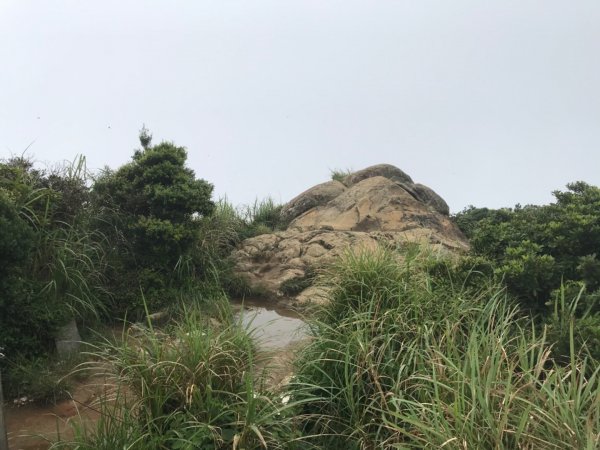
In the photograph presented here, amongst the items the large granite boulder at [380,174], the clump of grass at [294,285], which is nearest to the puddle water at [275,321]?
the clump of grass at [294,285]

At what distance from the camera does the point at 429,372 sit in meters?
3.17

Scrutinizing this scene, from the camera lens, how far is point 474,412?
249 cm

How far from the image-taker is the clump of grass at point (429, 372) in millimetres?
2451

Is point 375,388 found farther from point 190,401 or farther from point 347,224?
point 347,224

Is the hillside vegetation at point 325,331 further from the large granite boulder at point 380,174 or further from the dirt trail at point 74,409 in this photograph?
the large granite boulder at point 380,174

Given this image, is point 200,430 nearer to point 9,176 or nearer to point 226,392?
point 226,392

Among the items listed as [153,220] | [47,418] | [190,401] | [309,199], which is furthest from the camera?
[309,199]

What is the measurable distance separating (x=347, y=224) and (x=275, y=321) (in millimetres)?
3823

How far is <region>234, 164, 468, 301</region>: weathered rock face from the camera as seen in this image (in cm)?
849

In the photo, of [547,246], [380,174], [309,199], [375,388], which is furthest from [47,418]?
[380,174]

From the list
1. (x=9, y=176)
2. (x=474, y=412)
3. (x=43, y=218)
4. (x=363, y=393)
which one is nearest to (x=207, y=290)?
(x=43, y=218)

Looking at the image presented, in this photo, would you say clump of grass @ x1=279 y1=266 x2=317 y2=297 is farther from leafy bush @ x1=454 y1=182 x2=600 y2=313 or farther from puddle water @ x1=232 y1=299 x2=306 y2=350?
leafy bush @ x1=454 y1=182 x2=600 y2=313

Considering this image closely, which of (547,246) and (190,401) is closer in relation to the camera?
(190,401)

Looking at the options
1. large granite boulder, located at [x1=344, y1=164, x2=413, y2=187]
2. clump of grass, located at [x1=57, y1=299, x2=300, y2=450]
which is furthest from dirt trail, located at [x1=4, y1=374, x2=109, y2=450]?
large granite boulder, located at [x1=344, y1=164, x2=413, y2=187]
